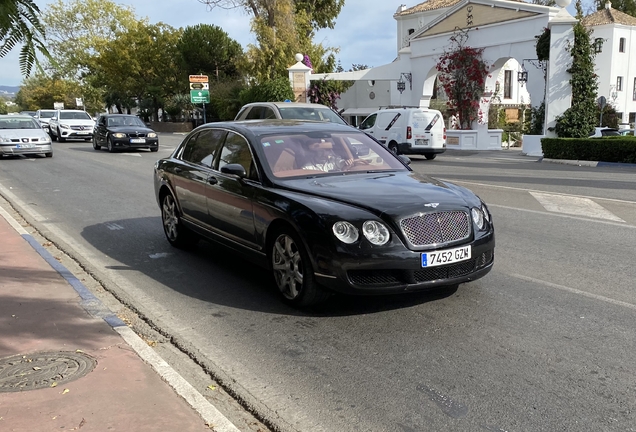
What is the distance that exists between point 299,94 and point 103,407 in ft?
109

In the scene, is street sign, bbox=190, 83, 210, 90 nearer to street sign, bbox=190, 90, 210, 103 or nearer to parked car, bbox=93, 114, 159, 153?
street sign, bbox=190, 90, 210, 103

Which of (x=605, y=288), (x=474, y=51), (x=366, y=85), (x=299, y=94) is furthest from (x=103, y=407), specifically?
(x=366, y=85)

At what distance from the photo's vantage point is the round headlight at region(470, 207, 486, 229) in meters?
5.30

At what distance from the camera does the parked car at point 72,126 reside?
32.4 m

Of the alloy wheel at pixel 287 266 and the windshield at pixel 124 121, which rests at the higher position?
the windshield at pixel 124 121

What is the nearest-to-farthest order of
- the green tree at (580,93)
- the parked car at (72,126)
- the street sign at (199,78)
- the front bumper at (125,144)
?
the green tree at (580,93), the front bumper at (125,144), the parked car at (72,126), the street sign at (199,78)

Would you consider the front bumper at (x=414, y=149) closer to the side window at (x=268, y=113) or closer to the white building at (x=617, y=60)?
the side window at (x=268, y=113)

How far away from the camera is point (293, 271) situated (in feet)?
17.5

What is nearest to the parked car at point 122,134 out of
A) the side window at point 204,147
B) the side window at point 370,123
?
the side window at point 370,123

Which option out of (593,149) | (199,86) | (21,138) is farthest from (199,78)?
(593,149)

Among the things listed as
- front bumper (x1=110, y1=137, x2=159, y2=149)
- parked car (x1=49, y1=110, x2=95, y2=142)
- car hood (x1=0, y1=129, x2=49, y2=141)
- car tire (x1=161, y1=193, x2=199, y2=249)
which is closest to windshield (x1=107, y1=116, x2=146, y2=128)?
front bumper (x1=110, y1=137, x2=159, y2=149)

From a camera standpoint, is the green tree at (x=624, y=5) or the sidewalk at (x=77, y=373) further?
the green tree at (x=624, y=5)

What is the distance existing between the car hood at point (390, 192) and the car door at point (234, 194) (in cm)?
49

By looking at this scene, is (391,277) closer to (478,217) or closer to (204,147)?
(478,217)
